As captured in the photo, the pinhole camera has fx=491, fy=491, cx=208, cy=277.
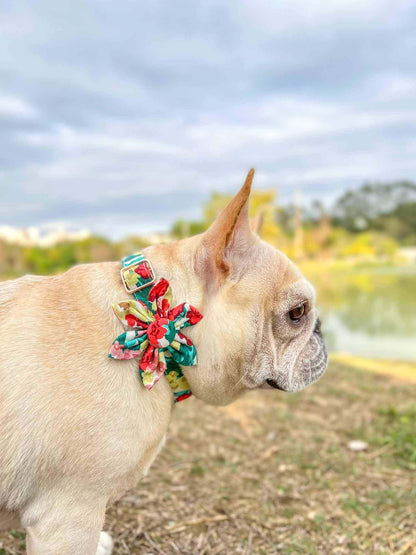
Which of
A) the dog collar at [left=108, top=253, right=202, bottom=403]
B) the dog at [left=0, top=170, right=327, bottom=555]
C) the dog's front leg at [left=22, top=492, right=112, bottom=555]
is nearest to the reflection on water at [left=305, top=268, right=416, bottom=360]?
the dog at [left=0, top=170, right=327, bottom=555]

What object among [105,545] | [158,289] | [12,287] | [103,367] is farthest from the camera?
[105,545]

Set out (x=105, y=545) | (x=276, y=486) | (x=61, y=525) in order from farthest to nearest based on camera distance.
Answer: (x=276, y=486)
(x=105, y=545)
(x=61, y=525)

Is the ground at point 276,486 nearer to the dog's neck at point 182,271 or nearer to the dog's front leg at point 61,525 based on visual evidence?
the dog's front leg at point 61,525

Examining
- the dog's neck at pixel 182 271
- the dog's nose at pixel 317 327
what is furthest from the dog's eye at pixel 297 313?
the dog's neck at pixel 182 271

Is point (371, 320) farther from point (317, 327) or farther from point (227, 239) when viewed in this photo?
point (227, 239)

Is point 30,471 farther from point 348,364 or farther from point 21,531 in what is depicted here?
point 348,364

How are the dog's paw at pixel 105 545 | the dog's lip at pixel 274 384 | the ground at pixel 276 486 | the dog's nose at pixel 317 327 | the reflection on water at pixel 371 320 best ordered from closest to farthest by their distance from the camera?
the dog's lip at pixel 274 384 < the dog's paw at pixel 105 545 < the dog's nose at pixel 317 327 < the ground at pixel 276 486 < the reflection on water at pixel 371 320

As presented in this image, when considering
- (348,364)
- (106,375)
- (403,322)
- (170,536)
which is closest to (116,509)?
(170,536)

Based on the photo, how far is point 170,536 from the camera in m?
2.74

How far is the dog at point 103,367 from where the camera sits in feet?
5.77

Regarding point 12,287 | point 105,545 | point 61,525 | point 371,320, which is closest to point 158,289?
point 12,287

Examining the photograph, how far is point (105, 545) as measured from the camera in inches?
97.2

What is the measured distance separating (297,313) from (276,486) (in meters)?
1.65

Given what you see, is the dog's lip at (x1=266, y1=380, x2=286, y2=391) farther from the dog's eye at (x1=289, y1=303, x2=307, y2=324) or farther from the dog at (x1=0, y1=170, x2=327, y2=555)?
the dog's eye at (x1=289, y1=303, x2=307, y2=324)
